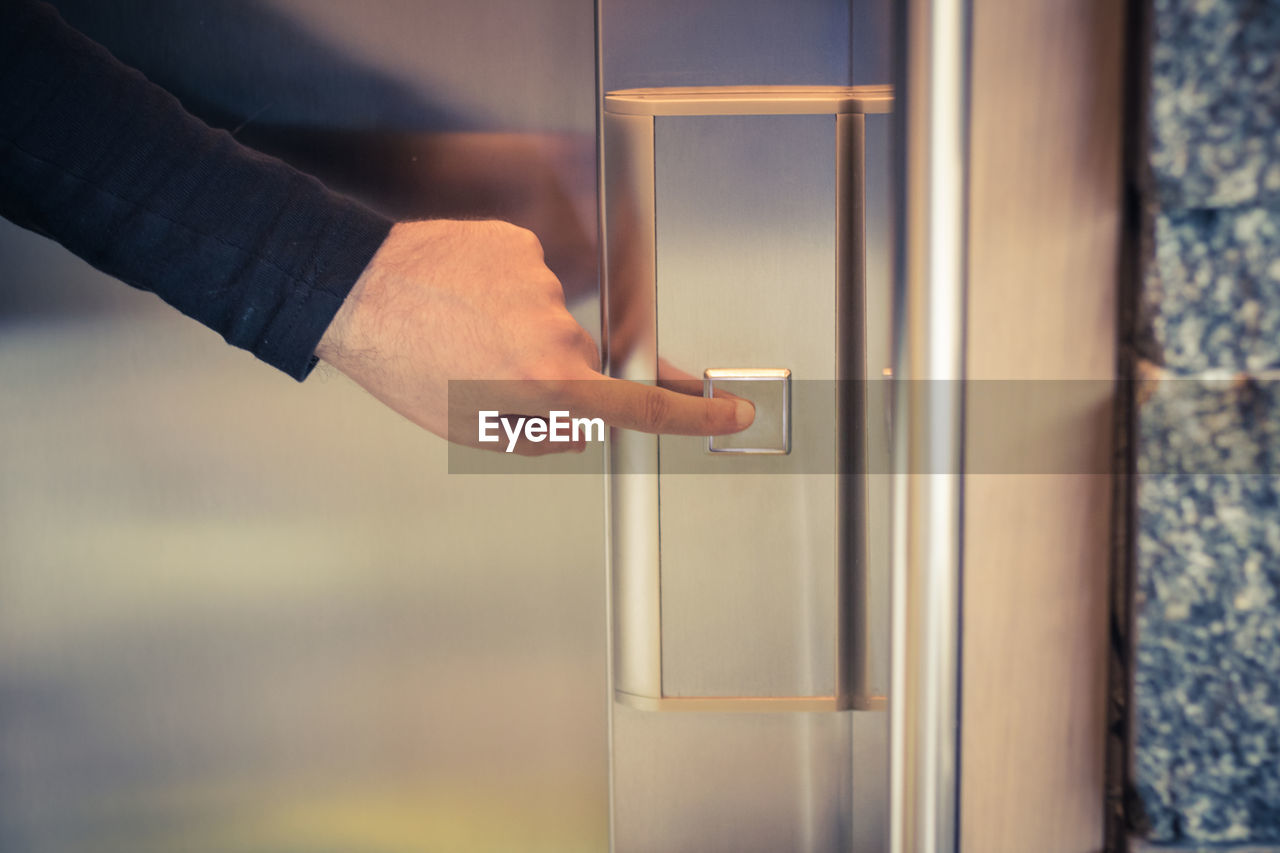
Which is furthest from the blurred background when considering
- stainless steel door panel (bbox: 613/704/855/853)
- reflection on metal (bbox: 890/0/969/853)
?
reflection on metal (bbox: 890/0/969/853)

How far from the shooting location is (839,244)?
55 cm

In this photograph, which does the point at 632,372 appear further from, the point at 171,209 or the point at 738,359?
the point at 171,209

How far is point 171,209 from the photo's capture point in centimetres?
53

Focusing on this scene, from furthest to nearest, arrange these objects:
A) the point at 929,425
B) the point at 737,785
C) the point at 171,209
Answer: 1. the point at 737,785
2. the point at 171,209
3. the point at 929,425

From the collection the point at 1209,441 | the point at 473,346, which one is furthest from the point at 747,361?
the point at 1209,441

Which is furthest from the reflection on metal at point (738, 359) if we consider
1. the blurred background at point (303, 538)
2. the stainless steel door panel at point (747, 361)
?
the blurred background at point (303, 538)

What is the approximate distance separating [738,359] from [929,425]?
0.81 feet

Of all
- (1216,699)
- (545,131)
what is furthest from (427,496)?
(1216,699)

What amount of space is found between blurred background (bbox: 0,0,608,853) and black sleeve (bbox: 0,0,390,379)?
0.14 m

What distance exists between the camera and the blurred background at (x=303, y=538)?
0.68 m

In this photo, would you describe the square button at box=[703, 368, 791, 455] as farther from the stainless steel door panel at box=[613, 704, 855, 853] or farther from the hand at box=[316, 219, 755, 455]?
the stainless steel door panel at box=[613, 704, 855, 853]

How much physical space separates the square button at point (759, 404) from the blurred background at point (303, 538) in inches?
6.1

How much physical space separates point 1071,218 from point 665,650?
364mm

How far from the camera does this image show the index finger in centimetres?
53
